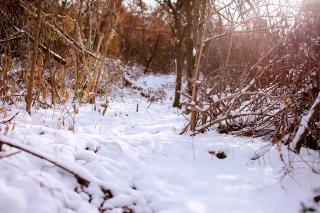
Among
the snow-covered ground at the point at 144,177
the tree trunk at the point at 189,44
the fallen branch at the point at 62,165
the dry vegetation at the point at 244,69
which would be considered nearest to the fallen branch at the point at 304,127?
the dry vegetation at the point at 244,69

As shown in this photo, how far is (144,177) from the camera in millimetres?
3102

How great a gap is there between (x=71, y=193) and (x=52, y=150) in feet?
1.93

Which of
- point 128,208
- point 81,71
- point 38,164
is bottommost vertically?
point 128,208

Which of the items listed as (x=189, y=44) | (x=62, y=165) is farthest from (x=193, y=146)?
(x=189, y=44)

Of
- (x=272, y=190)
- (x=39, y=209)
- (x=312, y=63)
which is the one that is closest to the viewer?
(x=39, y=209)

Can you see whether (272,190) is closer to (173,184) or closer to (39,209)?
(173,184)

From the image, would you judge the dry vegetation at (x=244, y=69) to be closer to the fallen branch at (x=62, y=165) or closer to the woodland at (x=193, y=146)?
the woodland at (x=193, y=146)

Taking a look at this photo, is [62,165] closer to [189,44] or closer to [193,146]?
[193,146]

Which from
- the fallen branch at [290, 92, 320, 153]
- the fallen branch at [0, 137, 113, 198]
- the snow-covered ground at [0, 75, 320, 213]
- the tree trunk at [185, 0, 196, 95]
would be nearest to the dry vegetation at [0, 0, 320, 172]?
the fallen branch at [290, 92, 320, 153]

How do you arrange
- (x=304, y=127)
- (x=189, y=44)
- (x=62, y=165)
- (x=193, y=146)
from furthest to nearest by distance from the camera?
(x=189, y=44) < (x=193, y=146) < (x=304, y=127) < (x=62, y=165)

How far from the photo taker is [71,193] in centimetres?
255

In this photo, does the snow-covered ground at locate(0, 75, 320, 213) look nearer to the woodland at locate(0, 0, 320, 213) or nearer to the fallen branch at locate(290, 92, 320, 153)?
the woodland at locate(0, 0, 320, 213)

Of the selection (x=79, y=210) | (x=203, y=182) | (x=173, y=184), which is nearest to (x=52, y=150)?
(x=79, y=210)

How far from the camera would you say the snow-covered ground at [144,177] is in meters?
2.46
